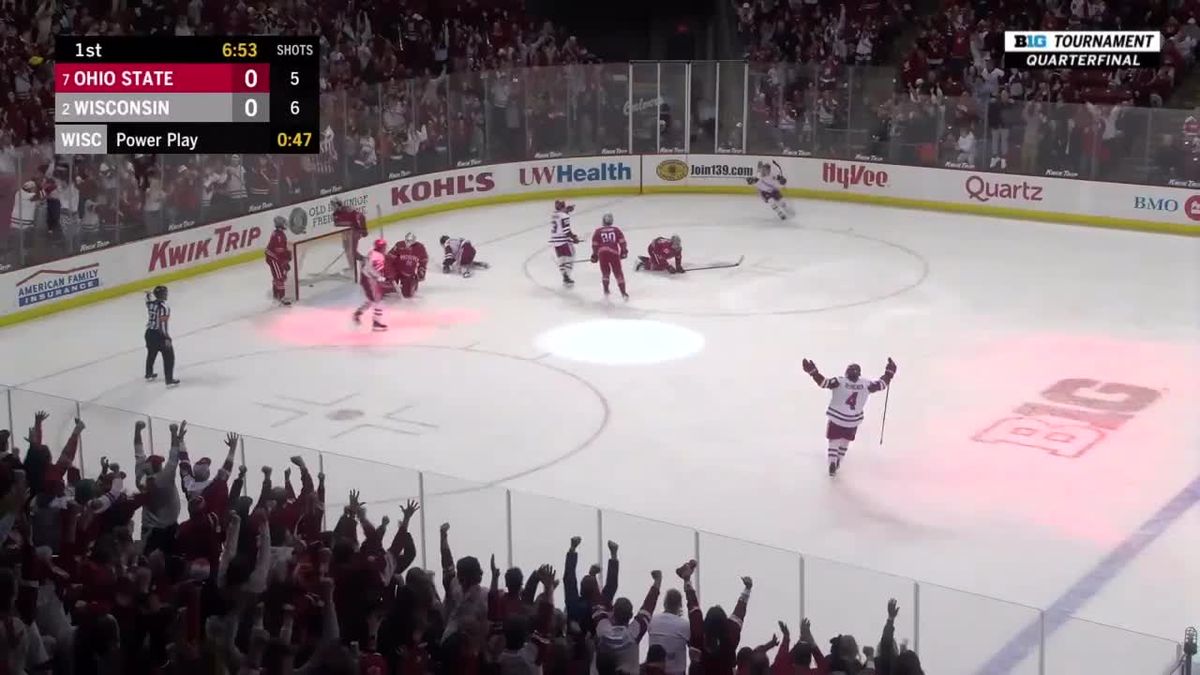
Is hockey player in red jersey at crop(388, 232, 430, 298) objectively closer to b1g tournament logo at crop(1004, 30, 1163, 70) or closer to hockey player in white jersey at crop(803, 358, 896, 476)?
hockey player in white jersey at crop(803, 358, 896, 476)

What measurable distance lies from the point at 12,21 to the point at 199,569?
17659 millimetres

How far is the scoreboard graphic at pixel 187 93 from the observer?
1488 cm

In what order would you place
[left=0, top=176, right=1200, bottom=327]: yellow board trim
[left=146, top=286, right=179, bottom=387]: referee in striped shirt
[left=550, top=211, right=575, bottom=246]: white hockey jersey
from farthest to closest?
[left=550, top=211, right=575, bottom=246]: white hockey jersey < [left=0, top=176, right=1200, bottom=327]: yellow board trim < [left=146, top=286, right=179, bottom=387]: referee in striped shirt

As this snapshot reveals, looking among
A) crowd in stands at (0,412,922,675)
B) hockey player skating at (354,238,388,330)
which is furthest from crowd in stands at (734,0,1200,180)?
crowd in stands at (0,412,922,675)

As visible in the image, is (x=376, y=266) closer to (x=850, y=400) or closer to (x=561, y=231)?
(x=561, y=231)

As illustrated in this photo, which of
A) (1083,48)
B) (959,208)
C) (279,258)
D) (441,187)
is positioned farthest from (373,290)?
(1083,48)

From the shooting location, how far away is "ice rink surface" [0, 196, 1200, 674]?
427 inches

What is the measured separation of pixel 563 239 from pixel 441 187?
5.90 m

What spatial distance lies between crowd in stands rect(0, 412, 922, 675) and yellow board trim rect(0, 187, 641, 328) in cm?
1023

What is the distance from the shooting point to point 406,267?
66.0 ft

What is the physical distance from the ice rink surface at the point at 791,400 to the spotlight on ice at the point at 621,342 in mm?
48

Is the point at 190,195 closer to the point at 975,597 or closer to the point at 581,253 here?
the point at 581,253

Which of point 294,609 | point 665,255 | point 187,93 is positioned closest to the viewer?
point 294,609

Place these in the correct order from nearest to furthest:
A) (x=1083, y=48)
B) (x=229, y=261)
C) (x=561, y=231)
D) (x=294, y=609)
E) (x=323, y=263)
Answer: (x=294, y=609) → (x=561, y=231) → (x=323, y=263) → (x=229, y=261) → (x=1083, y=48)
